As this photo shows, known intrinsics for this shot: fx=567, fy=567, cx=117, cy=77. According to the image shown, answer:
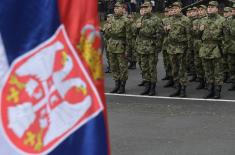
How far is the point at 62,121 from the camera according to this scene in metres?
1.88

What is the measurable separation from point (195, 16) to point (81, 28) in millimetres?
10825

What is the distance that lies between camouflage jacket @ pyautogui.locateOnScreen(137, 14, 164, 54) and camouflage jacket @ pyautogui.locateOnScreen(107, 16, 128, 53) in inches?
13.9

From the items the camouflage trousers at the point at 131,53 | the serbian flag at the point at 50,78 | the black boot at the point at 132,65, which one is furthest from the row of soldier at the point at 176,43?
the serbian flag at the point at 50,78

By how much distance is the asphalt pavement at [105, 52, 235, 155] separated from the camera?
22.6ft

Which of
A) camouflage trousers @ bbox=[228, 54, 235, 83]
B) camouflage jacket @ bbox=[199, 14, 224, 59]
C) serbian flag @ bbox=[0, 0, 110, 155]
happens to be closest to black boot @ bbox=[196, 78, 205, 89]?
camouflage trousers @ bbox=[228, 54, 235, 83]

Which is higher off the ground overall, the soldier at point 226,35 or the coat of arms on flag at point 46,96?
the coat of arms on flag at point 46,96

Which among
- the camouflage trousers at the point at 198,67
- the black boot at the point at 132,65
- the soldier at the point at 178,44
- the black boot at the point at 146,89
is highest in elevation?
the soldier at the point at 178,44

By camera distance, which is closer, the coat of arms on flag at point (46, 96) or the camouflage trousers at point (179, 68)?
the coat of arms on flag at point (46, 96)

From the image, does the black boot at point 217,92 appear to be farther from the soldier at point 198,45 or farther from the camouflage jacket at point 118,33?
the camouflage jacket at point 118,33

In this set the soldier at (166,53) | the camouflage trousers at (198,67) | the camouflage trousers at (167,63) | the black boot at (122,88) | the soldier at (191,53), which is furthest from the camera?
the camouflage trousers at (167,63)

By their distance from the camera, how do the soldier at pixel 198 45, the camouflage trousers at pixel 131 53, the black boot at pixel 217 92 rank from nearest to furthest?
the black boot at pixel 217 92 → the soldier at pixel 198 45 → the camouflage trousers at pixel 131 53

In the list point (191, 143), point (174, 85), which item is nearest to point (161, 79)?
point (174, 85)

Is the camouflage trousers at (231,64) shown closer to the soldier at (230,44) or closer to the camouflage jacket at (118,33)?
the soldier at (230,44)

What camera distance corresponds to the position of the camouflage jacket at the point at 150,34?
11.1 metres
